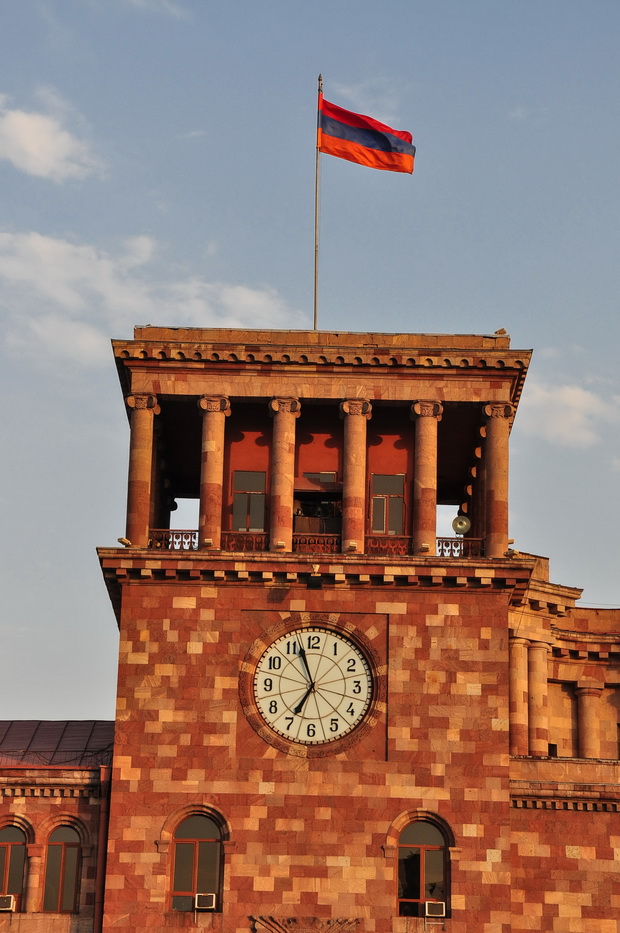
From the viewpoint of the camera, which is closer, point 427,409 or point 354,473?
point 354,473

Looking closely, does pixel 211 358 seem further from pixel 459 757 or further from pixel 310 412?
A: pixel 459 757

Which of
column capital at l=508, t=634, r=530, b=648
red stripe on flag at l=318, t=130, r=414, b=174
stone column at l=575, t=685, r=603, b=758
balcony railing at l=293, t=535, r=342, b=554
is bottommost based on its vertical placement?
stone column at l=575, t=685, r=603, b=758

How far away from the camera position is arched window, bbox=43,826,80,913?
58.8 meters

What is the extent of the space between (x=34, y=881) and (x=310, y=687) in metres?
10.2

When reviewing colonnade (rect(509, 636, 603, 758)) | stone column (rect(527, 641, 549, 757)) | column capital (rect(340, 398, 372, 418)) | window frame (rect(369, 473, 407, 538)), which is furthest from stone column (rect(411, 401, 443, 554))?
stone column (rect(527, 641, 549, 757))

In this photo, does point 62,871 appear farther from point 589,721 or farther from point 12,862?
point 589,721

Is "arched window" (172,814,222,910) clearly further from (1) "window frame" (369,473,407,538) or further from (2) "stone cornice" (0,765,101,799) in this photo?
(1) "window frame" (369,473,407,538)

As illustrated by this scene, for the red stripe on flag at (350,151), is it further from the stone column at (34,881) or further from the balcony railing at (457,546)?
the stone column at (34,881)

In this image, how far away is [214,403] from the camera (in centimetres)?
6219

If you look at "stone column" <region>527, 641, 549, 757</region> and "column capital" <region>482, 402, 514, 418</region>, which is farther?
"stone column" <region>527, 641, 549, 757</region>

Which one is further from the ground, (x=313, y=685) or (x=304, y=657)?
(x=304, y=657)

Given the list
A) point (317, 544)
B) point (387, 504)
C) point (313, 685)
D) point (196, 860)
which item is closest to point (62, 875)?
point (196, 860)

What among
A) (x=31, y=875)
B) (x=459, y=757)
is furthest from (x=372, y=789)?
(x=31, y=875)

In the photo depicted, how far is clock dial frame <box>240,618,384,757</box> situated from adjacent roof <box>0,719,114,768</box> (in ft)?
22.8
